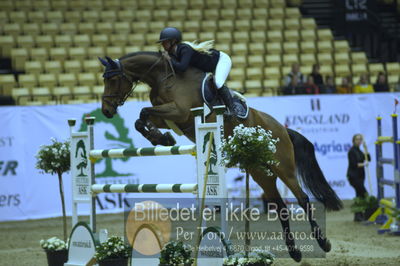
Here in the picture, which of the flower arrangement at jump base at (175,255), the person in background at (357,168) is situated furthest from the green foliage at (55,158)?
the person in background at (357,168)

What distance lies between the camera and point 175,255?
537 centimetres

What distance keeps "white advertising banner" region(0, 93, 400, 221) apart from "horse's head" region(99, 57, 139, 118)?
15.2 ft

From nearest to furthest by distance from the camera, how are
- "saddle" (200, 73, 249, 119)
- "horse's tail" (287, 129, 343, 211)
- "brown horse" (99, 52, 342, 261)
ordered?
"brown horse" (99, 52, 342, 261)
"saddle" (200, 73, 249, 119)
"horse's tail" (287, 129, 343, 211)

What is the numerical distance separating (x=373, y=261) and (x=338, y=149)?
6.06 m

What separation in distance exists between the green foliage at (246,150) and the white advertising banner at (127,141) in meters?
5.84

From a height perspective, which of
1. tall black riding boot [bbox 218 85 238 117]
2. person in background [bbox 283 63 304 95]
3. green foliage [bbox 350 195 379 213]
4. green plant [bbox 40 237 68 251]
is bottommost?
green foliage [bbox 350 195 379 213]

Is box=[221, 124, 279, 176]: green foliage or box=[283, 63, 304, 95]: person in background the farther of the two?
box=[283, 63, 304, 95]: person in background

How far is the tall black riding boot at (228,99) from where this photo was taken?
6.85m

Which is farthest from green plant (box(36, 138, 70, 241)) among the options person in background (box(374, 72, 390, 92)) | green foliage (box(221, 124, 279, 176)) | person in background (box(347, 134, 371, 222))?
person in background (box(374, 72, 390, 92))

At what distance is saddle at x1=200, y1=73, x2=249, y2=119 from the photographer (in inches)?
267

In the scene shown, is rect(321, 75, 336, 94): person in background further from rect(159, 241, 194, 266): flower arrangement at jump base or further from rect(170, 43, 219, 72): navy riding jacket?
rect(159, 241, 194, 266): flower arrangement at jump base

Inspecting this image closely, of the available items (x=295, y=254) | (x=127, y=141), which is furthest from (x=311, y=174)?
(x=127, y=141)

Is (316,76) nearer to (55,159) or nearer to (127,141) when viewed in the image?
(127,141)

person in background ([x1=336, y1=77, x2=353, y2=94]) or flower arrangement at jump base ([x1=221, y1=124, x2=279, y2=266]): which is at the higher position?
person in background ([x1=336, y1=77, x2=353, y2=94])
